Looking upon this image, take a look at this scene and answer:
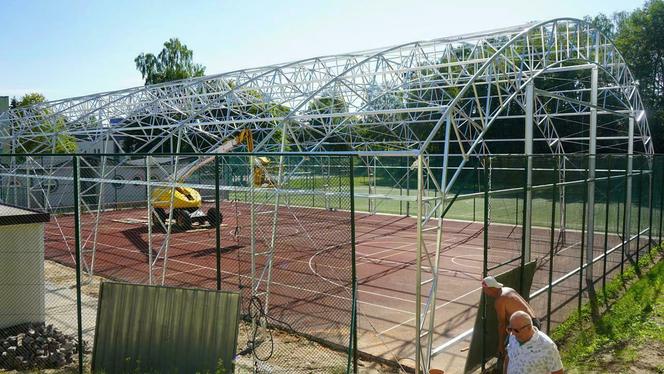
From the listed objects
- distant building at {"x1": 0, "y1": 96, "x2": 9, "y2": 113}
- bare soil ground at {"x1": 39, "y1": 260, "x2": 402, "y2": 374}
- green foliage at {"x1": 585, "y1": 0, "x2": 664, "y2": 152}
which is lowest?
bare soil ground at {"x1": 39, "y1": 260, "x2": 402, "y2": 374}

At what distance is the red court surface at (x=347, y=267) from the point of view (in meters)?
9.01

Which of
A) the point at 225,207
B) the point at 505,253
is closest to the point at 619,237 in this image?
the point at 505,253

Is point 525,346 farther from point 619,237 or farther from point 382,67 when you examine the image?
point 382,67

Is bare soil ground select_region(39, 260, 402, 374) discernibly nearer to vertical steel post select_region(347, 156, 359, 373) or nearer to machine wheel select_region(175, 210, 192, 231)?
vertical steel post select_region(347, 156, 359, 373)

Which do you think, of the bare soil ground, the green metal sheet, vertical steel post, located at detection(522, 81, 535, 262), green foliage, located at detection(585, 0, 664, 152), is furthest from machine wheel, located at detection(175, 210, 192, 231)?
green foliage, located at detection(585, 0, 664, 152)

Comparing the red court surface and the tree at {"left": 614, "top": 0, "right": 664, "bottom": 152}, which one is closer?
the red court surface

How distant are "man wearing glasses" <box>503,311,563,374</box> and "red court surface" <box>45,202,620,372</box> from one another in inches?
99.5

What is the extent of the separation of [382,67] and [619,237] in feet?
25.5

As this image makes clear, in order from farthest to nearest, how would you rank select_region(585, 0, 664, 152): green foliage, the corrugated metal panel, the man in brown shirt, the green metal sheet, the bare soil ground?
select_region(585, 0, 664, 152): green foliage
the bare soil ground
the green metal sheet
the corrugated metal panel
the man in brown shirt

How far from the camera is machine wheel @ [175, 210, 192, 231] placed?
21469 millimetres

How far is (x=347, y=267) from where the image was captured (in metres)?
14.3

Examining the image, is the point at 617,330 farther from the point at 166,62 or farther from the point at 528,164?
the point at 166,62

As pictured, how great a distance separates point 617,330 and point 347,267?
7.05m

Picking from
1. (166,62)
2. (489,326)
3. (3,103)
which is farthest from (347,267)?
(166,62)
